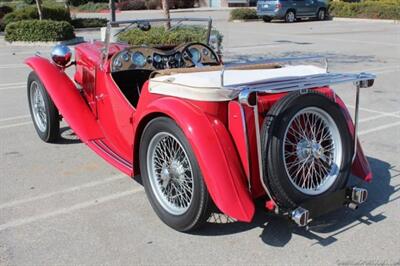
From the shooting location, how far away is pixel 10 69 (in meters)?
11.0

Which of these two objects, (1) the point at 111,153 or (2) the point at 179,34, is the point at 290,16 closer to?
(2) the point at 179,34

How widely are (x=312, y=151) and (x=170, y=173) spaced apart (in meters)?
1.00

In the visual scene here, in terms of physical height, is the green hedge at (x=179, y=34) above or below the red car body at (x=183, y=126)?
above

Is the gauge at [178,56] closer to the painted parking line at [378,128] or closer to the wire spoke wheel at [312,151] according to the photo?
the wire spoke wheel at [312,151]

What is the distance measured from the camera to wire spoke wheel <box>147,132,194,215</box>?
3400mm

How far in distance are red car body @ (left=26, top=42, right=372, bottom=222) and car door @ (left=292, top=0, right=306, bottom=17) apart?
21.1m

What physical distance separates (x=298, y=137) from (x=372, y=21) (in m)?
24.1

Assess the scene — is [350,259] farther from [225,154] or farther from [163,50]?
[163,50]

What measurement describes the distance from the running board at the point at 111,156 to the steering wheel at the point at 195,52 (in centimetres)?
111

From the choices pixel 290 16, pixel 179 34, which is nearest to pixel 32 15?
pixel 290 16

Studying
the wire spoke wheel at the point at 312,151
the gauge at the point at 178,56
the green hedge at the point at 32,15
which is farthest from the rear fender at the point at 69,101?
the green hedge at the point at 32,15

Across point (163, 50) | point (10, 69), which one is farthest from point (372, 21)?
point (163, 50)

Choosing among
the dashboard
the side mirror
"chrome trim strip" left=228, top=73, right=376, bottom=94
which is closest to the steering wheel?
the dashboard

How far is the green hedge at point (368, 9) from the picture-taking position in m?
25.5
